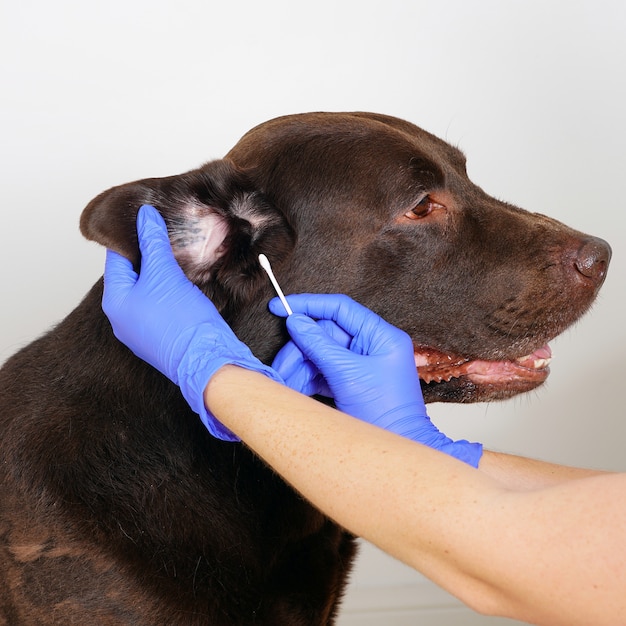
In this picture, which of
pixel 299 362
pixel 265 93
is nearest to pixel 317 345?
pixel 299 362

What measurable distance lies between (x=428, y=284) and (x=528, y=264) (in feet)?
0.84

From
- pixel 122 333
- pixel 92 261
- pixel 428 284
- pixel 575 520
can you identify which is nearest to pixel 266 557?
pixel 122 333

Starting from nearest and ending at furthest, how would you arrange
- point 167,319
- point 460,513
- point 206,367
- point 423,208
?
1. point 460,513
2. point 206,367
3. point 167,319
4. point 423,208

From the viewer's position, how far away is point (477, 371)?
2.22 metres

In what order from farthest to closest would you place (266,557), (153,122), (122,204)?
(153,122)
(266,557)
(122,204)

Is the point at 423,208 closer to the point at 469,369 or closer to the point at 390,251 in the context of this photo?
the point at 390,251

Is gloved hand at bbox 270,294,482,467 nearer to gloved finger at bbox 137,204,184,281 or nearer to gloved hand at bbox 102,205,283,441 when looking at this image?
gloved hand at bbox 102,205,283,441

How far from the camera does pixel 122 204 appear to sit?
1.93m

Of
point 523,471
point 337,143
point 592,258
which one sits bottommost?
point 523,471

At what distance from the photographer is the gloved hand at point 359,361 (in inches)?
78.5

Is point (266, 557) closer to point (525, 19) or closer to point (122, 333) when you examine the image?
point (122, 333)

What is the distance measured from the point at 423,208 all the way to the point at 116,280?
2.48 feet

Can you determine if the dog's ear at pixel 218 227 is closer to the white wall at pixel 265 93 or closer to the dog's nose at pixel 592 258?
the dog's nose at pixel 592 258

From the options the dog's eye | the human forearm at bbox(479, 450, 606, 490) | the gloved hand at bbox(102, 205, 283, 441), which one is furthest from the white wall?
the human forearm at bbox(479, 450, 606, 490)
